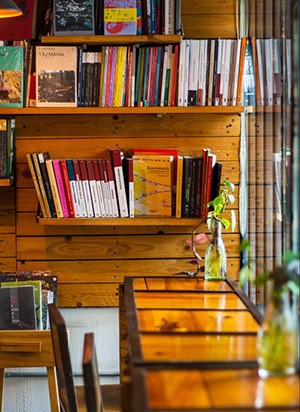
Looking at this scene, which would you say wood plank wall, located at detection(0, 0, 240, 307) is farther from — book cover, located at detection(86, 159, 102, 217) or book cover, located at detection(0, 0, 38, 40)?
book cover, located at detection(0, 0, 38, 40)

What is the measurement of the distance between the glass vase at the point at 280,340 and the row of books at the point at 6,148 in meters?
2.43

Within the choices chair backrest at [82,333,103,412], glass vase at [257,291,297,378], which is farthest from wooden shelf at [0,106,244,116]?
glass vase at [257,291,297,378]

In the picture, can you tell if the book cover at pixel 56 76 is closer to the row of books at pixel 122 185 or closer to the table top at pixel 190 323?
the row of books at pixel 122 185

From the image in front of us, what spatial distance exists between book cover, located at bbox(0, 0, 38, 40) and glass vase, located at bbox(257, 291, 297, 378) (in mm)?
2593

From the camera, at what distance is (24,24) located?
441 centimetres

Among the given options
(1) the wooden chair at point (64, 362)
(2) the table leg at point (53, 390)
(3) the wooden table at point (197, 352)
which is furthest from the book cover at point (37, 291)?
(1) the wooden chair at point (64, 362)

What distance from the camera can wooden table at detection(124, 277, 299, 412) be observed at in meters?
1.97

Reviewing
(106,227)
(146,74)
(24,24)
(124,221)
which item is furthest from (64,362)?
(24,24)

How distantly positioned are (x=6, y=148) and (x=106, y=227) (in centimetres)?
60

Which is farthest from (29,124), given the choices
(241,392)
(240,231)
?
(241,392)

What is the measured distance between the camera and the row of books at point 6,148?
4383 mm

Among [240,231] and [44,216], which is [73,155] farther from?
[240,231]

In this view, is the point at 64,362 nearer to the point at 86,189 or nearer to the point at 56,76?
the point at 86,189

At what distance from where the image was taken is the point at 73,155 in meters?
4.48
